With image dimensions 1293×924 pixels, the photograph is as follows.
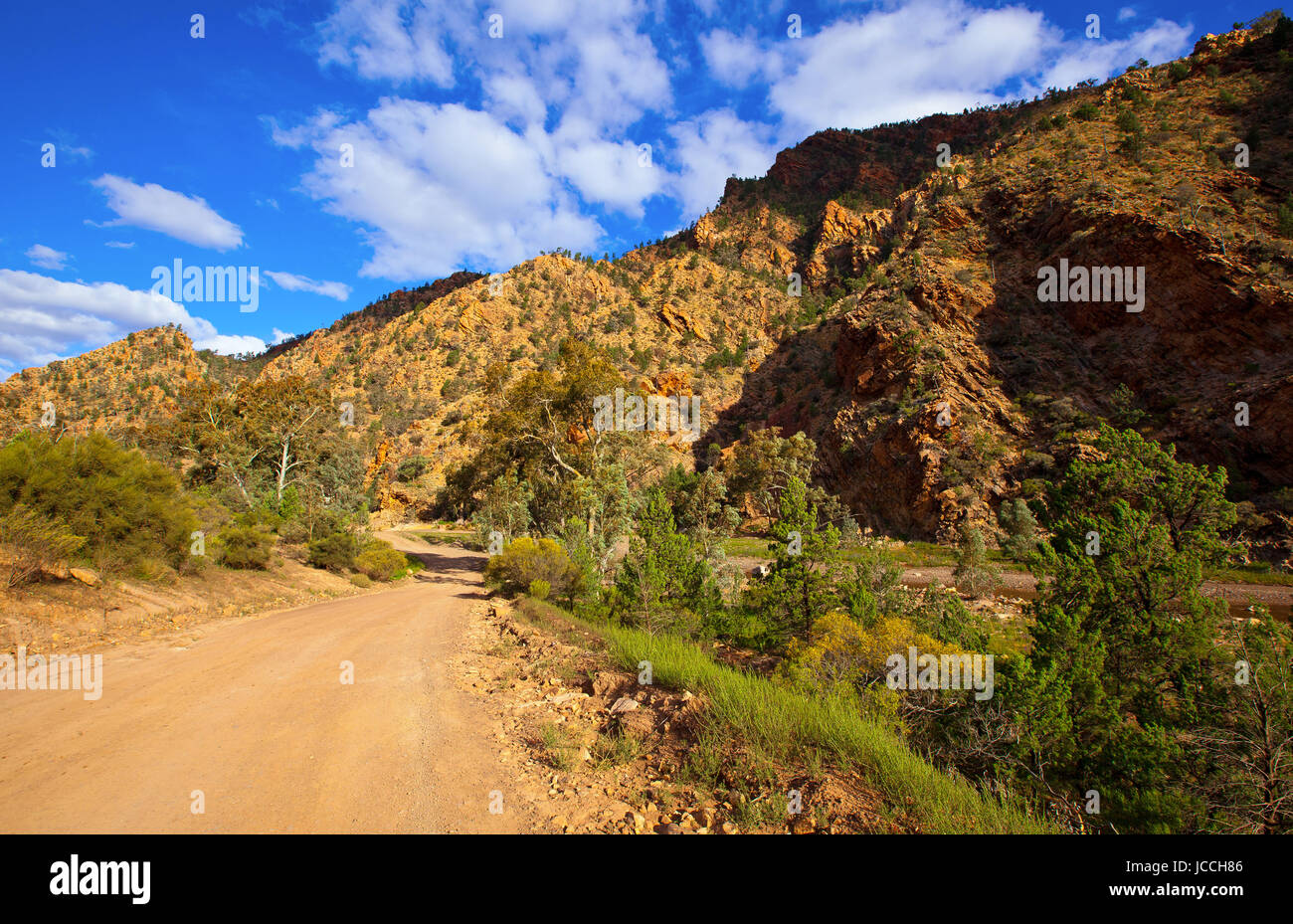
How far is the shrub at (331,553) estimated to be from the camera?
752 inches

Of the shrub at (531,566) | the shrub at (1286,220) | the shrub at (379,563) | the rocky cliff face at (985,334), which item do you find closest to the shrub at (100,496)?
the shrub at (379,563)

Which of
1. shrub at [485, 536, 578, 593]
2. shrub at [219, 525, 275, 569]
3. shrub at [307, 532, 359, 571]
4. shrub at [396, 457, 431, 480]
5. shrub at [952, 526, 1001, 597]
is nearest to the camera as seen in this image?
shrub at [485, 536, 578, 593]

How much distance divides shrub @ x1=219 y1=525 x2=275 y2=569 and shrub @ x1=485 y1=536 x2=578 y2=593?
6.81 meters

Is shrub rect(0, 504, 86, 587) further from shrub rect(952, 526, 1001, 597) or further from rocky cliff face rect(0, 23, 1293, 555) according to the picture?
shrub rect(952, 526, 1001, 597)

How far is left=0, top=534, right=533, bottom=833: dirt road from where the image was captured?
3.61 metres

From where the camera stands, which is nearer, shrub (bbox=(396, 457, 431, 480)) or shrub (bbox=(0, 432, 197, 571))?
shrub (bbox=(0, 432, 197, 571))

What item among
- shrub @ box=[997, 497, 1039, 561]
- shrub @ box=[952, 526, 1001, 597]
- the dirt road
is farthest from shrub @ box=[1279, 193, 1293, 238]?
the dirt road

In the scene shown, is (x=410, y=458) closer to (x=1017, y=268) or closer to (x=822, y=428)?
(x=822, y=428)

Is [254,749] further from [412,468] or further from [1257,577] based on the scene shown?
[412,468]

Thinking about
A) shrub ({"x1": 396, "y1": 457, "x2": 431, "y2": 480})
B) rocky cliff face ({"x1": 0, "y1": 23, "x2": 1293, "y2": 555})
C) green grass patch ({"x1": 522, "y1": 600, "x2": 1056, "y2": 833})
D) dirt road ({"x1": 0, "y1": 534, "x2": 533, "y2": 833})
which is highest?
rocky cliff face ({"x1": 0, "y1": 23, "x2": 1293, "y2": 555})

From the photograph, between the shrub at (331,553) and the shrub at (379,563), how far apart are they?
15.4 inches

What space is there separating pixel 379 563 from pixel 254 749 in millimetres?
16683
